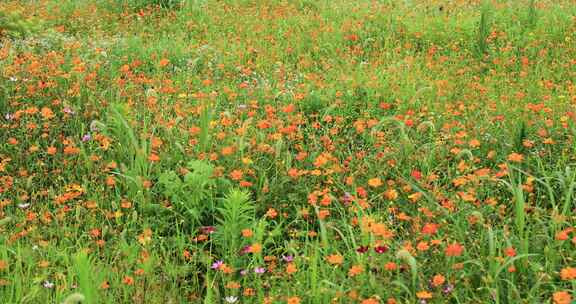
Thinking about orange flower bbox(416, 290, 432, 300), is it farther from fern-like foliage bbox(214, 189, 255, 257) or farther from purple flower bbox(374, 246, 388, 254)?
fern-like foliage bbox(214, 189, 255, 257)

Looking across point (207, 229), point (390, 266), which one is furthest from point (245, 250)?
point (390, 266)

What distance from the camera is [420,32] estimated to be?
7.73 metres

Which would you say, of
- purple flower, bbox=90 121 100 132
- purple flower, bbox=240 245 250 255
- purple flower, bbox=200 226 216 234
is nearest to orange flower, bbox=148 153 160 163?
purple flower, bbox=90 121 100 132

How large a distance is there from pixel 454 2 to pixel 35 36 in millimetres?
6170

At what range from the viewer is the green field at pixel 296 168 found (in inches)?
114

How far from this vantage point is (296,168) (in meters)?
4.18

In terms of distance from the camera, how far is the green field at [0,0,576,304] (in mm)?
2908

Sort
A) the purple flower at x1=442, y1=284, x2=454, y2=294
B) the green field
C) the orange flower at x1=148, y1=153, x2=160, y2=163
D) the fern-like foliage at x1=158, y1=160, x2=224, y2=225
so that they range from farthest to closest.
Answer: the orange flower at x1=148, y1=153, x2=160, y2=163, the fern-like foliage at x1=158, y1=160, x2=224, y2=225, the green field, the purple flower at x1=442, y1=284, x2=454, y2=294

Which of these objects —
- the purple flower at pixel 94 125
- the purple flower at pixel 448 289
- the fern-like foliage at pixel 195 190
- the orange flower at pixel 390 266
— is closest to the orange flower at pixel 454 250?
the purple flower at pixel 448 289

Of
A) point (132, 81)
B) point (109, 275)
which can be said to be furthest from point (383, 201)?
point (132, 81)

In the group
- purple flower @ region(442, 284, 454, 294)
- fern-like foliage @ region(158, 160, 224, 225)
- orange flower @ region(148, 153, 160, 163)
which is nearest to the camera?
purple flower @ region(442, 284, 454, 294)

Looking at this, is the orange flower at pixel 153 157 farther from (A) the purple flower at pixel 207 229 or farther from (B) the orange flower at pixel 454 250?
(B) the orange flower at pixel 454 250

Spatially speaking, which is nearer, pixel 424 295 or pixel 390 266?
pixel 424 295

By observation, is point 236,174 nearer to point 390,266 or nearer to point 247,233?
point 247,233
